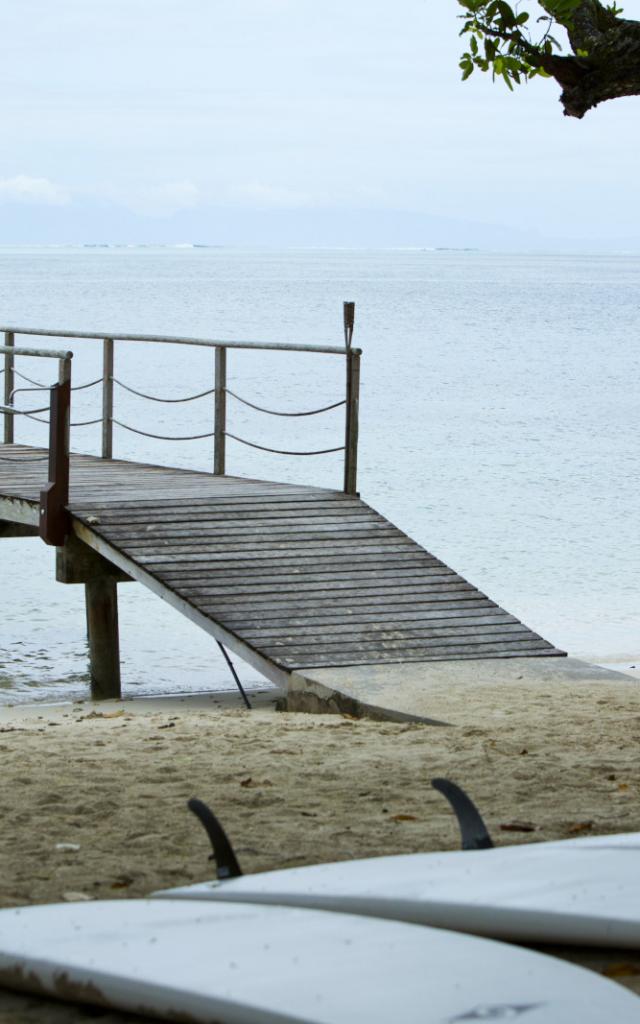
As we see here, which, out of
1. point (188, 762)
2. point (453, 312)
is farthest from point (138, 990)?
point (453, 312)

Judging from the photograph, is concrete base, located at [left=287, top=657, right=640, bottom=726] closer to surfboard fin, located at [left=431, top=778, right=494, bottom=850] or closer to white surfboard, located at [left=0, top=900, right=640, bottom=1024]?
surfboard fin, located at [left=431, top=778, right=494, bottom=850]

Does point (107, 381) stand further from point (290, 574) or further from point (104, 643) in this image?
point (290, 574)

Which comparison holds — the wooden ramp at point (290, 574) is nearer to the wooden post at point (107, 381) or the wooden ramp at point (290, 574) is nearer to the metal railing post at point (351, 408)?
the metal railing post at point (351, 408)

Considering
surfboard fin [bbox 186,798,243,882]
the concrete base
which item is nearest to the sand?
the concrete base

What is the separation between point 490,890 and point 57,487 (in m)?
5.78

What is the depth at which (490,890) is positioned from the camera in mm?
3578

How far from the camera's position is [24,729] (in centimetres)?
713

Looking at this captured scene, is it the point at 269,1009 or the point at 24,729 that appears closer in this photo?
the point at 269,1009

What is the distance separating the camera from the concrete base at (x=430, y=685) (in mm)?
6719

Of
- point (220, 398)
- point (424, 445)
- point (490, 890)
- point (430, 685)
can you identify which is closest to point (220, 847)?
point (490, 890)

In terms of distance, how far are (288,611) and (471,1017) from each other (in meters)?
5.11

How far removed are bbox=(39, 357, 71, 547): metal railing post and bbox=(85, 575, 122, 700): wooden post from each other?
1.16 m

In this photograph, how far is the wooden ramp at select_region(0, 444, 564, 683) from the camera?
25.0 ft

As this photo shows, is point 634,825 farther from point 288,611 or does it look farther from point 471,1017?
point 288,611
